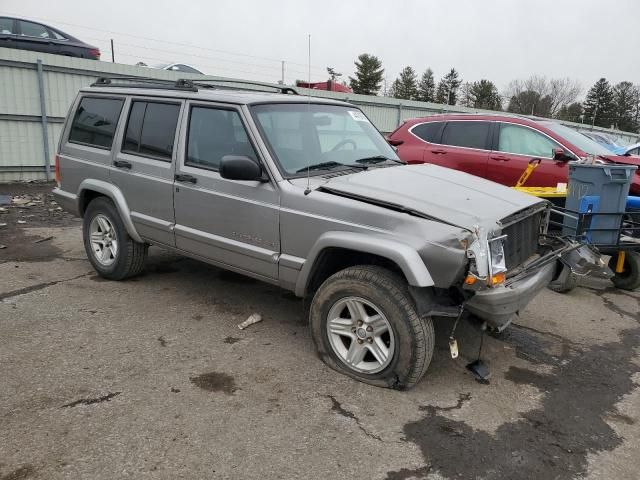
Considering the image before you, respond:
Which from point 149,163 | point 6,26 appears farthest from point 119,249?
point 6,26

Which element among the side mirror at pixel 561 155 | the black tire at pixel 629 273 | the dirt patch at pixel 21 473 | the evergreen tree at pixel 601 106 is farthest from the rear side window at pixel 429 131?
the evergreen tree at pixel 601 106

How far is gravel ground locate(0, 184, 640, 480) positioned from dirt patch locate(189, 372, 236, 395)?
0.01 metres

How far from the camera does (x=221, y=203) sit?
409 centimetres

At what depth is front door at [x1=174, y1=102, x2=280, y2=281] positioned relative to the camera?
12.7 ft

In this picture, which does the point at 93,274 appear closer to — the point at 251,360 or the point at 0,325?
the point at 0,325

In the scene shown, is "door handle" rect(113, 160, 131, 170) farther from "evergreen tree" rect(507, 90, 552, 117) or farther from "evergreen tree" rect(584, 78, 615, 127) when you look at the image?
"evergreen tree" rect(584, 78, 615, 127)

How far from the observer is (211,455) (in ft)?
8.92

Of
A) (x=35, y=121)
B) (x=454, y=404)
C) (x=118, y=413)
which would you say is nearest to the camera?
(x=118, y=413)

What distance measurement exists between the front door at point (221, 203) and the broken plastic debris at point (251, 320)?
1.74ft

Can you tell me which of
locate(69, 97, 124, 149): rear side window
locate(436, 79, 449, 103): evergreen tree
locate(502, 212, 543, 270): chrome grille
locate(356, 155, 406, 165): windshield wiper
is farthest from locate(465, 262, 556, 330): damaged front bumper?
Result: locate(436, 79, 449, 103): evergreen tree

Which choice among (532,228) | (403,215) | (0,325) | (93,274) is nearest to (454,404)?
(403,215)

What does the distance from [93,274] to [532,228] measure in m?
4.51

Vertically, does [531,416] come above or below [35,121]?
below

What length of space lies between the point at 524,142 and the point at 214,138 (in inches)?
207
